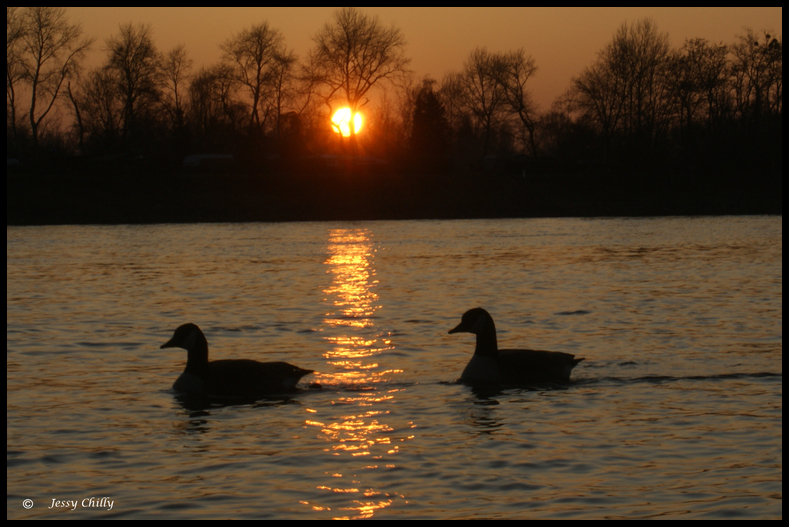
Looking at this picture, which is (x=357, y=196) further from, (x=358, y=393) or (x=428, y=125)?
(x=358, y=393)

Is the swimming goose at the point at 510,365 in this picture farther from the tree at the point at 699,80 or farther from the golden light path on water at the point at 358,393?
the tree at the point at 699,80

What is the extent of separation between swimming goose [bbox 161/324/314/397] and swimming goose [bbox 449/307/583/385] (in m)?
1.99

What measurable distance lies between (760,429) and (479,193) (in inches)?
2152

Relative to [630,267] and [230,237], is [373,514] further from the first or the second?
[230,237]

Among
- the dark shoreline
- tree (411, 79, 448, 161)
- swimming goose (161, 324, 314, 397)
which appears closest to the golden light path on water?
swimming goose (161, 324, 314, 397)

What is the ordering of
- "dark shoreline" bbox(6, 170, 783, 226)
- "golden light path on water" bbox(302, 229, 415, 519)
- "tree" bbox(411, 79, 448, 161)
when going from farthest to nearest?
"tree" bbox(411, 79, 448, 161), "dark shoreline" bbox(6, 170, 783, 226), "golden light path on water" bbox(302, 229, 415, 519)

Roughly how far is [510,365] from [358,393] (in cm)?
173

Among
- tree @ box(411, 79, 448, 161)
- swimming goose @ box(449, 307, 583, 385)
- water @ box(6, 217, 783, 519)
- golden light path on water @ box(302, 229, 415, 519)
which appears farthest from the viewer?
tree @ box(411, 79, 448, 161)

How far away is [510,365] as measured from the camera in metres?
11.5

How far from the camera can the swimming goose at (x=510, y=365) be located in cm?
1138

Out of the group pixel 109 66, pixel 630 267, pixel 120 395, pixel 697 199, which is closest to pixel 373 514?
pixel 120 395

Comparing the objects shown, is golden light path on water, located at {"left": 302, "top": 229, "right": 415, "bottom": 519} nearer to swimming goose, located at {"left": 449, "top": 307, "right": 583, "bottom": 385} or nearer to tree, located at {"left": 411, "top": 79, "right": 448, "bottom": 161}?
swimming goose, located at {"left": 449, "top": 307, "right": 583, "bottom": 385}

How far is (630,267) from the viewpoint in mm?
27781

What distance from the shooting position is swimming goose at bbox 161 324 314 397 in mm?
11000
